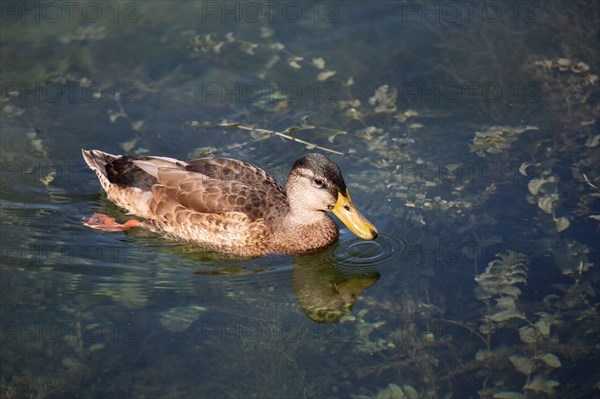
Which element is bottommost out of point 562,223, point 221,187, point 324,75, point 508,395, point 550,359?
point 508,395

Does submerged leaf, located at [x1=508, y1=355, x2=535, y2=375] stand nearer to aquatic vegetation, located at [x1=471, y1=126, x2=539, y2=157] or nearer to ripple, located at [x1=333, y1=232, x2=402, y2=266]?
ripple, located at [x1=333, y1=232, x2=402, y2=266]

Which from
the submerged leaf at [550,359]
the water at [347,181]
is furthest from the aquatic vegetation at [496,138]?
the submerged leaf at [550,359]

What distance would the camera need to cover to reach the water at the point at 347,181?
6.64 meters

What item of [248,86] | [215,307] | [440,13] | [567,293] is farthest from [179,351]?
[440,13]

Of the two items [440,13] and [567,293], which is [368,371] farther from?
[440,13]

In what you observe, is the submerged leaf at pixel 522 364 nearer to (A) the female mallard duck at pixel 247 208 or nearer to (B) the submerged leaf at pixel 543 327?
(B) the submerged leaf at pixel 543 327

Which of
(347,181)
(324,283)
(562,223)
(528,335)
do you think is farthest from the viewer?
(347,181)

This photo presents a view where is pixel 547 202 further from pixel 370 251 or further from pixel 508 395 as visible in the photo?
pixel 508 395

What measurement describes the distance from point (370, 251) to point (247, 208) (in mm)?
1280

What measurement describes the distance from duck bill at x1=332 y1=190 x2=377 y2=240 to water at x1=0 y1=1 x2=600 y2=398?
0.31 meters

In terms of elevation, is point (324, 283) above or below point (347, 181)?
below

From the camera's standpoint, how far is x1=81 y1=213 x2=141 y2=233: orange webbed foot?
833 cm

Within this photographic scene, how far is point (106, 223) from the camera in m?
8.43

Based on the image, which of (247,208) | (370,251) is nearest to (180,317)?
Result: (247,208)
